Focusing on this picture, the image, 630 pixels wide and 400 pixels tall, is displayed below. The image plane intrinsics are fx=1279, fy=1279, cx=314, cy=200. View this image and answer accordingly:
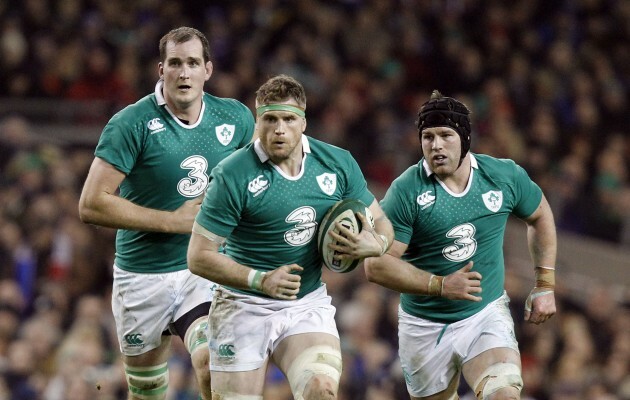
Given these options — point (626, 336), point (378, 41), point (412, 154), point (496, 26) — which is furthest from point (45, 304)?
point (496, 26)

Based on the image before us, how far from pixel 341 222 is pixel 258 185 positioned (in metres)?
0.50

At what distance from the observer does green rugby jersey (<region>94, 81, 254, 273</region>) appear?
25.0 feet

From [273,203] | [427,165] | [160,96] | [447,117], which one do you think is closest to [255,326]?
[273,203]

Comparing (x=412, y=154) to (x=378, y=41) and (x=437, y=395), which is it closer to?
(x=378, y=41)

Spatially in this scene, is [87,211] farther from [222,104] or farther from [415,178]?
[415,178]

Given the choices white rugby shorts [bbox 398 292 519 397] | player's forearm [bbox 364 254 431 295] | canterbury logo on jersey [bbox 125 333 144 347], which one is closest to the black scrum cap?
player's forearm [bbox 364 254 431 295]

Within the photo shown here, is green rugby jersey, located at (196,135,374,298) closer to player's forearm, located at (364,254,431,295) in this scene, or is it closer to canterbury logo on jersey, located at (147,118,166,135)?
player's forearm, located at (364,254,431,295)

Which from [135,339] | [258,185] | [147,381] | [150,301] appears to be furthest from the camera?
[147,381]

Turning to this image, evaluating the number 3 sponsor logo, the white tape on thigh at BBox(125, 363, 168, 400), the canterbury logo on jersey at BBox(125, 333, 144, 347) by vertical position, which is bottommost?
the white tape on thigh at BBox(125, 363, 168, 400)

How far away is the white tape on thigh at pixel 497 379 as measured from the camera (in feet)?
23.9

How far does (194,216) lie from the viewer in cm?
765

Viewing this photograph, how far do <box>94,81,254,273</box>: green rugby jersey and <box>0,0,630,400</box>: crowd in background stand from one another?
3434mm

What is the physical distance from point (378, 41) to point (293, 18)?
49.1 inches

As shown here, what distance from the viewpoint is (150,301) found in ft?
26.2
